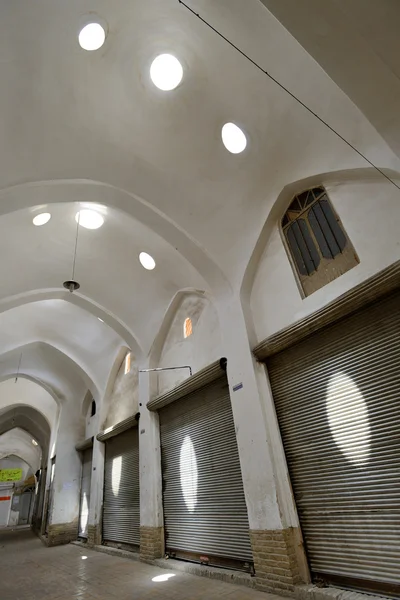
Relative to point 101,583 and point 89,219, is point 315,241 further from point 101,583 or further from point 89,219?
point 101,583

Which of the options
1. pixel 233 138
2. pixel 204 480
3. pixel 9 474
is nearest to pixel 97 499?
pixel 204 480

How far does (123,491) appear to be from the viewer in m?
8.95

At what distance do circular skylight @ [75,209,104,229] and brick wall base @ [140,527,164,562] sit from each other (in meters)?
6.45

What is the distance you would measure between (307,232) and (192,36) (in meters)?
3.05

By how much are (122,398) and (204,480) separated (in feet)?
15.7

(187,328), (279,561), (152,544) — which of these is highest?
(187,328)

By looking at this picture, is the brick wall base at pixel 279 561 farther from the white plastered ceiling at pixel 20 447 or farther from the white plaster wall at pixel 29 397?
the white plastered ceiling at pixel 20 447

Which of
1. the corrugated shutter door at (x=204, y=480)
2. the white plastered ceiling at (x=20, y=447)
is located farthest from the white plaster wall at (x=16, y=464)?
the corrugated shutter door at (x=204, y=480)

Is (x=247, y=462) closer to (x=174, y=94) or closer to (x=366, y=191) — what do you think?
(x=366, y=191)

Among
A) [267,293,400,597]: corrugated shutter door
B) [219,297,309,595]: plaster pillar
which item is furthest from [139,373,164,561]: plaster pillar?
[267,293,400,597]: corrugated shutter door

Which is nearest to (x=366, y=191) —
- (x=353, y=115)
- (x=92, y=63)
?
(x=353, y=115)

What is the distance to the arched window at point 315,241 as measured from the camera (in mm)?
4695

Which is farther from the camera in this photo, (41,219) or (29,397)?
(29,397)

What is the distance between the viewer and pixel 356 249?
4430mm
